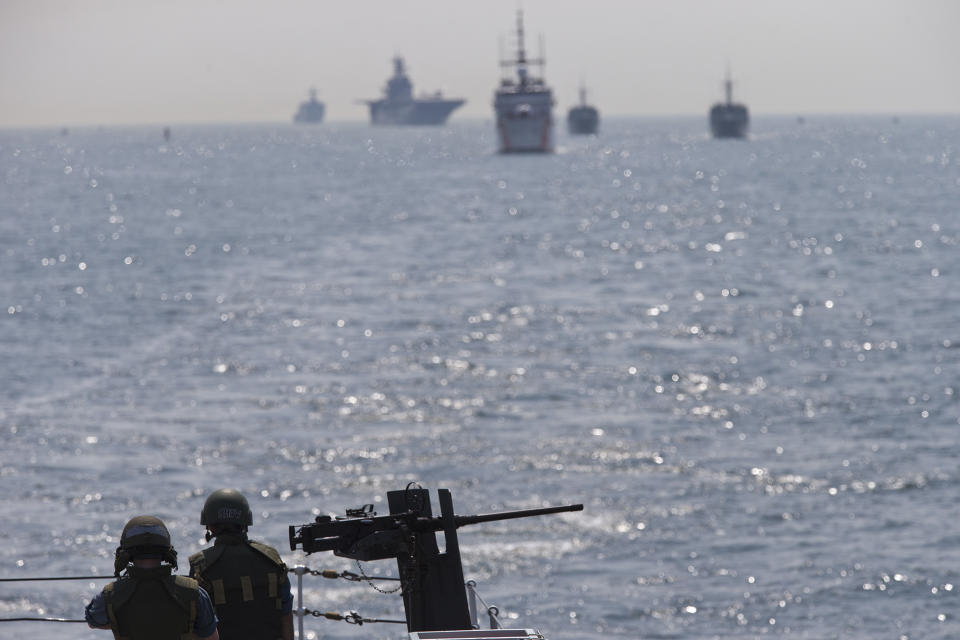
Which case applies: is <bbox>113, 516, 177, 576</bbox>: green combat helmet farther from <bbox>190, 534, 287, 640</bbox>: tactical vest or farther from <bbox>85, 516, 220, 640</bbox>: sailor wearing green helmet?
<bbox>190, 534, 287, 640</bbox>: tactical vest

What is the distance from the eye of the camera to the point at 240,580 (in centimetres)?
915

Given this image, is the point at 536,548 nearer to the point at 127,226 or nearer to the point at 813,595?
the point at 813,595

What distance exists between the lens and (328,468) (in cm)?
3803

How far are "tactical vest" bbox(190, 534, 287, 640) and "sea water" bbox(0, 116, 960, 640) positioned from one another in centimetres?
1790

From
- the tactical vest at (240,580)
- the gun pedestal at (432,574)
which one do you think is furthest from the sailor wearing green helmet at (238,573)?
the gun pedestal at (432,574)

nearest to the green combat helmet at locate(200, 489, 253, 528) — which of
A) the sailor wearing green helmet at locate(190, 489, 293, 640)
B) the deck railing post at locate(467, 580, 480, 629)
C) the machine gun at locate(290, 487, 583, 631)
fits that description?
the sailor wearing green helmet at locate(190, 489, 293, 640)

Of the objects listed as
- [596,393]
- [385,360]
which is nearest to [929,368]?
[596,393]

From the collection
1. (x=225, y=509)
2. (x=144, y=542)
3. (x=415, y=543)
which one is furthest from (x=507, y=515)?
(x=144, y=542)

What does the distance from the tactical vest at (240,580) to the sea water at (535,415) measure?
58.7 feet

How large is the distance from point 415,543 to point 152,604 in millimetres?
2991

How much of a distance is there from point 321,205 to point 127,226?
1949 centimetres

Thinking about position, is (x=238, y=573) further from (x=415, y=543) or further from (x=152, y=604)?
(x=415, y=543)

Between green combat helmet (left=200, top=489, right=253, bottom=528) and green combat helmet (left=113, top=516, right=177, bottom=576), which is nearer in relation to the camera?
green combat helmet (left=113, top=516, right=177, bottom=576)

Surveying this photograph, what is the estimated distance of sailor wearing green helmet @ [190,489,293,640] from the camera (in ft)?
29.8
